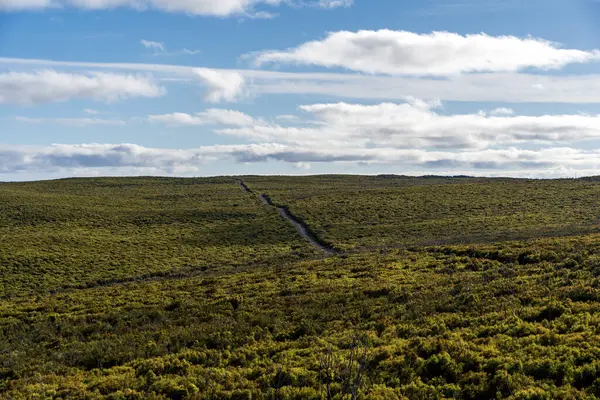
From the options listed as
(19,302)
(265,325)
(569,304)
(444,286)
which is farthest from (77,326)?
(569,304)

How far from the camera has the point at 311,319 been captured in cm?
1728

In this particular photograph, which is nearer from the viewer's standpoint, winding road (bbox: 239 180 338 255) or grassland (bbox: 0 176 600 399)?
grassland (bbox: 0 176 600 399)

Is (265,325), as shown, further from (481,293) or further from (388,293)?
(481,293)

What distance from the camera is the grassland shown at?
11.2 meters

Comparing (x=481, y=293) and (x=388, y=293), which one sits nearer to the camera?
(x=481, y=293)

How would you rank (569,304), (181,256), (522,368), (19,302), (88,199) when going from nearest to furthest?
(522,368)
(569,304)
(19,302)
(181,256)
(88,199)

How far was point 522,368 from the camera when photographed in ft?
35.4

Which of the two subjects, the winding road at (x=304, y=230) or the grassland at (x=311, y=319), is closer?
the grassland at (x=311, y=319)

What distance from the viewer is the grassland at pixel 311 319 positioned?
11.2 meters

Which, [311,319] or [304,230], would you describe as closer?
[311,319]

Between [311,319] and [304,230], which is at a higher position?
[311,319]

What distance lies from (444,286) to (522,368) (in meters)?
9.63

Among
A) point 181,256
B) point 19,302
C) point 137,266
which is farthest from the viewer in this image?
point 181,256

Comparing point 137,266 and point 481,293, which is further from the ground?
point 481,293
